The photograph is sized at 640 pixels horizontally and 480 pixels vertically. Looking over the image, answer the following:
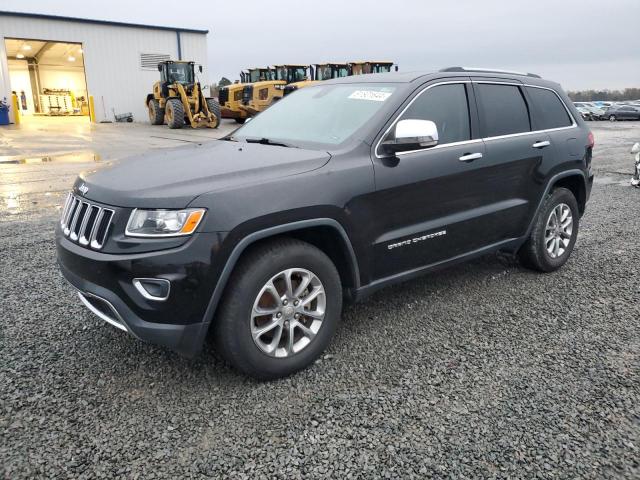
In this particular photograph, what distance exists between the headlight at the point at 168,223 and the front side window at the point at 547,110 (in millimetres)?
3316

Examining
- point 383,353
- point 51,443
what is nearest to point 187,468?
point 51,443

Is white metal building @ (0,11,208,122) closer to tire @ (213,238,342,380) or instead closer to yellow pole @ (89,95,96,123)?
yellow pole @ (89,95,96,123)

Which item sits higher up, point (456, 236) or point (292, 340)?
point (456, 236)

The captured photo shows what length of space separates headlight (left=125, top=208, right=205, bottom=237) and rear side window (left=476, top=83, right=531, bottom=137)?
252 cm

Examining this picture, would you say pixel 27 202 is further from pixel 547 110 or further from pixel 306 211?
pixel 547 110

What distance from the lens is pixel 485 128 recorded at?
159 inches

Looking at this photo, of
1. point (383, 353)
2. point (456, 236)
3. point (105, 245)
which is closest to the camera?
point (105, 245)

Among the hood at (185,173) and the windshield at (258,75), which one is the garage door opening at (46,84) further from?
the hood at (185,173)

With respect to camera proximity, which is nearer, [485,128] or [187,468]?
[187,468]

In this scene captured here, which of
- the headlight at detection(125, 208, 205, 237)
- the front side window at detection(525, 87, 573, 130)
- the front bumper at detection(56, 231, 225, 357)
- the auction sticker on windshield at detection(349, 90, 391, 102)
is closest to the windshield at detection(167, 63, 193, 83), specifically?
the front side window at detection(525, 87, 573, 130)

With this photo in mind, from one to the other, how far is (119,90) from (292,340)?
3146cm

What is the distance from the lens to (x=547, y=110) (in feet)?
15.3

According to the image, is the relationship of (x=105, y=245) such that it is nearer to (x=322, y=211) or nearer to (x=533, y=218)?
(x=322, y=211)

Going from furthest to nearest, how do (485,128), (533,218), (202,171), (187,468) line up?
(533,218), (485,128), (202,171), (187,468)
